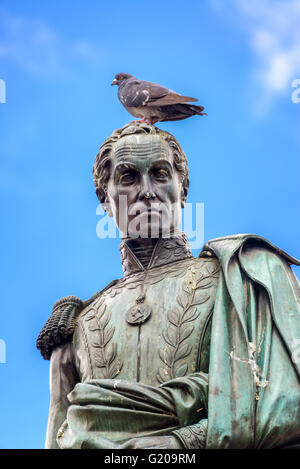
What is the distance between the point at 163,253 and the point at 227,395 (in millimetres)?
2231

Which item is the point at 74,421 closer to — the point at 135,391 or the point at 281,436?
the point at 135,391

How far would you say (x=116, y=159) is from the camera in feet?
38.3

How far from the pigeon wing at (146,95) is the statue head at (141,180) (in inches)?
65.5

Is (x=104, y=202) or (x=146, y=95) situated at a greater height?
(x=146, y=95)

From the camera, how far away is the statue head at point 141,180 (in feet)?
37.4

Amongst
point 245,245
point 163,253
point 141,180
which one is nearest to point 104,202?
point 141,180

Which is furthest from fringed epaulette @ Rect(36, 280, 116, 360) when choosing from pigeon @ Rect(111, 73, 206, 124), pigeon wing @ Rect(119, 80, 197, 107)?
pigeon wing @ Rect(119, 80, 197, 107)

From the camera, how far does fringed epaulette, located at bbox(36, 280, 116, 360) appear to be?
1123 centimetres

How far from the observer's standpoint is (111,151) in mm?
11867

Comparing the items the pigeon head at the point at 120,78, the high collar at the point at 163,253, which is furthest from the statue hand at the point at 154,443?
the pigeon head at the point at 120,78

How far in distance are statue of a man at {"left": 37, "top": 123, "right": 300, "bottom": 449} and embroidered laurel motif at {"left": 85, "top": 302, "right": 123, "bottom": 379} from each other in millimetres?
12

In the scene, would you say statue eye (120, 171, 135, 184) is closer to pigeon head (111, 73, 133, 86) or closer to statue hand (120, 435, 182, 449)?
statue hand (120, 435, 182, 449)

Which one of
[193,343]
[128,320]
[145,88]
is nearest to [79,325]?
[128,320]

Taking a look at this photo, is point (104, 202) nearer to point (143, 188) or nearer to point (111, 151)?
point (111, 151)
